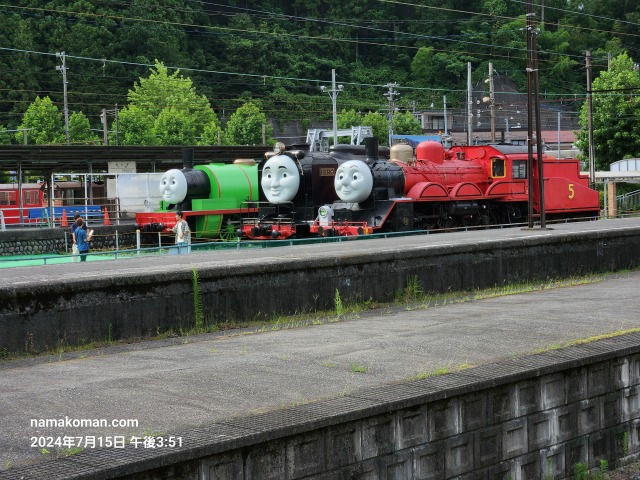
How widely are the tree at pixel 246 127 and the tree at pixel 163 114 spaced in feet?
6.85

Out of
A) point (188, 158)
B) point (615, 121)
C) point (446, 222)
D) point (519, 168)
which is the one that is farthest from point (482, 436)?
point (615, 121)

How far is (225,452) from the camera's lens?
5.54 metres

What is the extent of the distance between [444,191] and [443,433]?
2056 centimetres

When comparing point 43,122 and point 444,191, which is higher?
point 43,122

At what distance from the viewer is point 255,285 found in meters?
11.3

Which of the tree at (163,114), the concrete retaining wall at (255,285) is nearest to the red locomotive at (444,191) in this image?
the concrete retaining wall at (255,285)

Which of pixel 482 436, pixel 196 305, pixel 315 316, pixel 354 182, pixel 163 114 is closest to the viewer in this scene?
pixel 482 436

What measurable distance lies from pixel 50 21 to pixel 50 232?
166 ft

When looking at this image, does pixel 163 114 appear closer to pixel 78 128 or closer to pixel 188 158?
pixel 78 128

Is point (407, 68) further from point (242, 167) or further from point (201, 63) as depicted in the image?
point (242, 167)

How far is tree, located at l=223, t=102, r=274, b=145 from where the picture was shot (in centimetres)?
6938

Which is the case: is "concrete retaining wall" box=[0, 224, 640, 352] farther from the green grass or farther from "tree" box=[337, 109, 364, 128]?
"tree" box=[337, 109, 364, 128]

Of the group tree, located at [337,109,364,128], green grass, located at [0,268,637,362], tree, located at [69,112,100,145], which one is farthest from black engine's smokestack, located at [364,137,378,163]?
tree, located at [337,109,364,128]

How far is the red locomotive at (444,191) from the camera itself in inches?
1002
